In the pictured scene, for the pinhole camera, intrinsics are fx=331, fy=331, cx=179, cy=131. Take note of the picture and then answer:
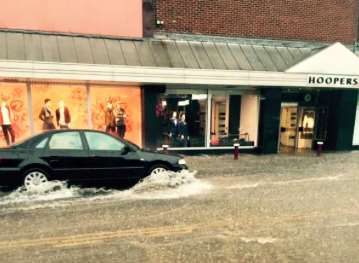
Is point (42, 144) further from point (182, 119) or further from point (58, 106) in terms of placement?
point (182, 119)

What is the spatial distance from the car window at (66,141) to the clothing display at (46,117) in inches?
186

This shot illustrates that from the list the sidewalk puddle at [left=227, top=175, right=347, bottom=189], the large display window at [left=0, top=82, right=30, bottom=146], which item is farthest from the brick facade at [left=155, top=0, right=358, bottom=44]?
the sidewalk puddle at [left=227, top=175, right=347, bottom=189]

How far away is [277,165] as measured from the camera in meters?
12.3

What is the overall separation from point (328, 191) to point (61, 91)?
9.79 metres

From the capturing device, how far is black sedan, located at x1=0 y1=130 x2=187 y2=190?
25.9 feet

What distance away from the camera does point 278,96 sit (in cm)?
1451

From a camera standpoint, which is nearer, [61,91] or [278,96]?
[61,91]

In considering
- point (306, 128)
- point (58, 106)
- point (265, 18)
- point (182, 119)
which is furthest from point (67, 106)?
point (306, 128)

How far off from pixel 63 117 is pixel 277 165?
27.4ft

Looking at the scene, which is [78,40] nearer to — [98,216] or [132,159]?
[132,159]

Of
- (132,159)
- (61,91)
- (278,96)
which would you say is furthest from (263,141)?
(61,91)

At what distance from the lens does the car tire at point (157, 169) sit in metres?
8.86

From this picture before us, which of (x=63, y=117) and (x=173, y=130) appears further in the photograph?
(x=173, y=130)

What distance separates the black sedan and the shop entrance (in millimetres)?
9117
